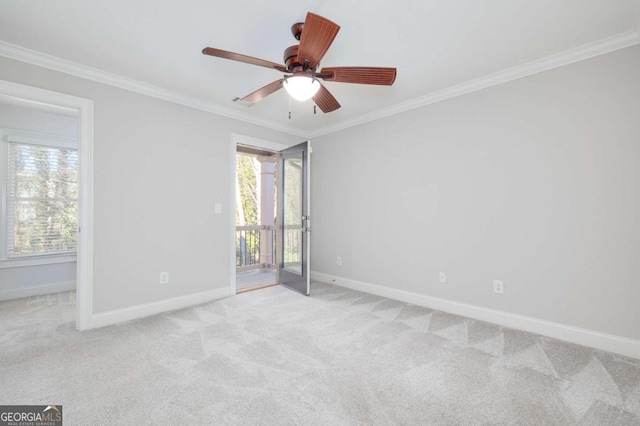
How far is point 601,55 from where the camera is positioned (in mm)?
2314

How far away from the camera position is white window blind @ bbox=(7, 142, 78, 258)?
3.74m

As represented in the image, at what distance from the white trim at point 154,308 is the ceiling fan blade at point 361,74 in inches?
Answer: 116

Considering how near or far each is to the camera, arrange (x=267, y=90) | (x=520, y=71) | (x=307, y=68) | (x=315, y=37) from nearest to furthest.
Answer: (x=315, y=37) → (x=307, y=68) → (x=267, y=90) → (x=520, y=71)

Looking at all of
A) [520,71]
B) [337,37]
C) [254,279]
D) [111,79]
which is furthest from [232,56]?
[254,279]

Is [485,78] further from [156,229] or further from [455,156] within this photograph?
[156,229]

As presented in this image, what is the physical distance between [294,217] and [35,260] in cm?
362

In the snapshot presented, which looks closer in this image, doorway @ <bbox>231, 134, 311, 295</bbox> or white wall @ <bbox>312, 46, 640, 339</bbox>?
white wall @ <bbox>312, 46, 640, 339</bbox>

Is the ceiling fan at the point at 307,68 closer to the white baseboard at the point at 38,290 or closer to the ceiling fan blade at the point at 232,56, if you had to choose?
the ceiling fan blade at the point at 232,56

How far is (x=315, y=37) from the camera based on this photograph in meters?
1.61

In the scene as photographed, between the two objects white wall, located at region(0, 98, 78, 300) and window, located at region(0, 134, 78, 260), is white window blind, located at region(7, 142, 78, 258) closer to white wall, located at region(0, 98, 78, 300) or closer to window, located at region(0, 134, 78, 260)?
window, located at region(0, 134, 78, 260)

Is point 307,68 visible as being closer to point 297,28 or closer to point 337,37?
point 297,28

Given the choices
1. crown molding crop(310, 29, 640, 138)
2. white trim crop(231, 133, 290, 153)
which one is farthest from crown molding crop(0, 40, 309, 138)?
crown molding crop(310, 29, 640, 138)

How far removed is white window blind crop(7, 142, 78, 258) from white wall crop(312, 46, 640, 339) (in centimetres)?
444

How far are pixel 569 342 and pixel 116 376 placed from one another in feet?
11.9
